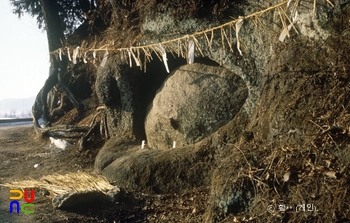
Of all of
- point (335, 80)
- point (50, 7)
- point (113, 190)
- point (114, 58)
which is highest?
point (50, 7)

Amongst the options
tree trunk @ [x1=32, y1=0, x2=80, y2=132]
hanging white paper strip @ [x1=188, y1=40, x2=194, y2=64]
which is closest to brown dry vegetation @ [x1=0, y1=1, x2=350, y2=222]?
hanging white paper strip @ [x1=188, y1=40, x2=194, y2=64]

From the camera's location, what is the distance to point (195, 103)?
5699mm

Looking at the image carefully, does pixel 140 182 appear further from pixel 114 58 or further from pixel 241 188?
pixel 114 58

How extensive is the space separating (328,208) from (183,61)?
3.97m

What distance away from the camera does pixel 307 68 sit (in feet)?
12.9

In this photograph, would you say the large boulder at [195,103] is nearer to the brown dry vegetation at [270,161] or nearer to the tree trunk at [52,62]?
the brown dry vegetation at [270,161]

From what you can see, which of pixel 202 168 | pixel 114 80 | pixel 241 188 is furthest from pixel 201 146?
pixel 114 80

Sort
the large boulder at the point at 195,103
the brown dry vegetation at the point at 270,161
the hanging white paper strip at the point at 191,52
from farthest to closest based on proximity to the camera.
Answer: the large boulder at the point at 195,103 < the hanging white paper strip at the point at 191,52 < the brown dry vegetation at the point at 270,161

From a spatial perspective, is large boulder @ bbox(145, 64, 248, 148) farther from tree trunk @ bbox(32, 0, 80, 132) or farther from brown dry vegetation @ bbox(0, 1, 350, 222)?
tree trunk @ bbox(32, 0, 80, 132)

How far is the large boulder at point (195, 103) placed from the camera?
5.50m

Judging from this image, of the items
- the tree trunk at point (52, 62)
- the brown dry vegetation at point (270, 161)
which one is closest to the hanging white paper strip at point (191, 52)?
the brown dry vegetation at point (270, 161)

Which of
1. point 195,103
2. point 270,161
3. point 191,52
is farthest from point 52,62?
point 270,161

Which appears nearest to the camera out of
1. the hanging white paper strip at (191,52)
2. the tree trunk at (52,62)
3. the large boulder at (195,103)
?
the hanging white paper strip at (191,52)

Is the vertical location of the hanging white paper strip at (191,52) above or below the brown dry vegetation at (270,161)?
above
